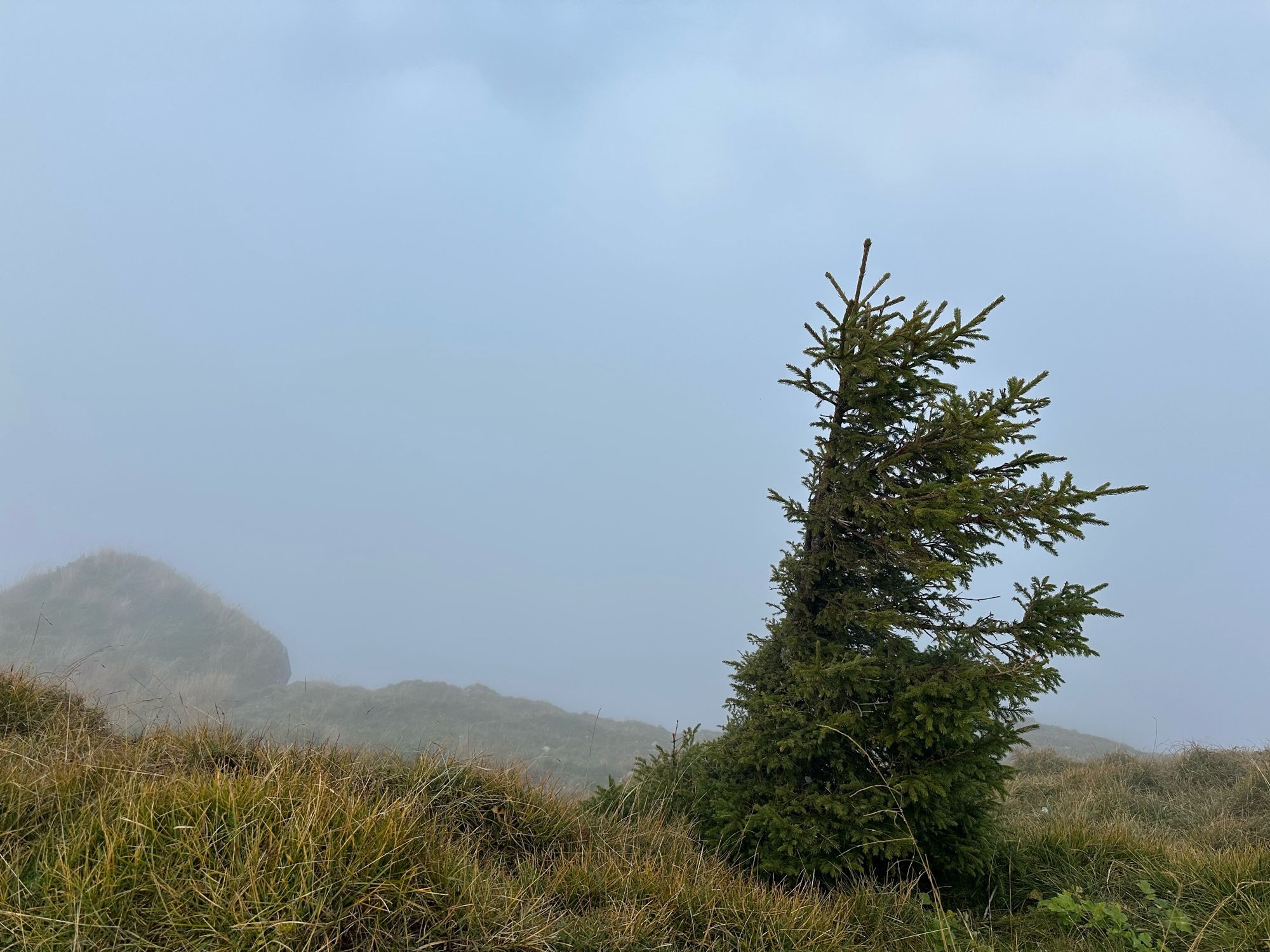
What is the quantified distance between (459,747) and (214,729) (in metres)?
1.86

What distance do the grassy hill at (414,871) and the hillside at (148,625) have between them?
23.9 m

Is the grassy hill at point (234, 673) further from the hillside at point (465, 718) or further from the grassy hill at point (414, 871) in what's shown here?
the grassy hill at point (414, 871)

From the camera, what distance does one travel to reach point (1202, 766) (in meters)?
12.3

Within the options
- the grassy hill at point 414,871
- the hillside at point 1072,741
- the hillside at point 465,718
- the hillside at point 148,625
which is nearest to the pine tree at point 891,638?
the grassy hill at point 414,871

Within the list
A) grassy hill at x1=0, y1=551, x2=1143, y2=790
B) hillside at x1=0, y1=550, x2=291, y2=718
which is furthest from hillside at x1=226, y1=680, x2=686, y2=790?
hillside at x1=0, y1=550, x2=291, y2=718

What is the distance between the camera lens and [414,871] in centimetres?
320

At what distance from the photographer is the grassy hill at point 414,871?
286 centimetres

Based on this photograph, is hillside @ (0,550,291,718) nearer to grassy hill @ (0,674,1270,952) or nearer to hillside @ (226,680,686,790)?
hillside @ (226,680,686,790)

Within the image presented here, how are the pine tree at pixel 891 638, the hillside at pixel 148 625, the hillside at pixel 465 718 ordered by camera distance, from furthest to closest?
1. the hillside at pixel 148 625
2. the hillside at pixel 465 718
3. the pine tree at pixel 891 638

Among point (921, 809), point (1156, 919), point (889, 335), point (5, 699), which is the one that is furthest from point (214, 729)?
point (1156, 919)

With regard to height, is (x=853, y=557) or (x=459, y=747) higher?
(x=853, y=557)

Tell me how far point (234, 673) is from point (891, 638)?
31162 millimetres

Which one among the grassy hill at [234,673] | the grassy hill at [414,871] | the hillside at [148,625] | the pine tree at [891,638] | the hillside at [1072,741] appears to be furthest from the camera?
the hillside at [148,625]

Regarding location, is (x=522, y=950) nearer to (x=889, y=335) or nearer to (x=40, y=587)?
(x=889, y=335)
